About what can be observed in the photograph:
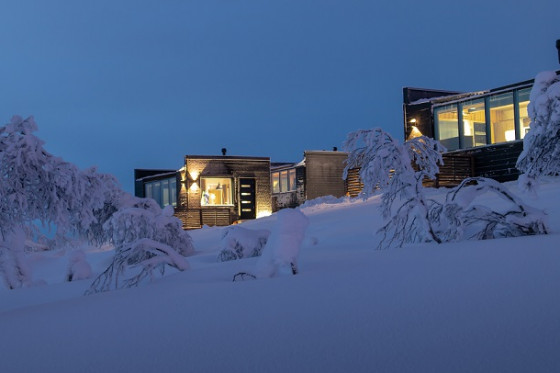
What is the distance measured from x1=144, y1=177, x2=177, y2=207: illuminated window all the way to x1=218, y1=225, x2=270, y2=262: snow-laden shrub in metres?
23.3

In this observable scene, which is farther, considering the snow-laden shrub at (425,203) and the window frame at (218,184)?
the window frame at (218,184)

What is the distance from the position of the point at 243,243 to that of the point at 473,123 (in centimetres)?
1351

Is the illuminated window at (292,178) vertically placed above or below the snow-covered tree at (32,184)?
above

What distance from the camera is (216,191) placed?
3547cm

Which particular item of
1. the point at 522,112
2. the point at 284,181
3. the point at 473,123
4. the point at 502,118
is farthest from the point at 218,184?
the point at 522,112

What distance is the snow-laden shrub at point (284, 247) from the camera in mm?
7008

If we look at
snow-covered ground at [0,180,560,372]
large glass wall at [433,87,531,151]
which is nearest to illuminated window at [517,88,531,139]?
large glass wall at [433,87,531,151]

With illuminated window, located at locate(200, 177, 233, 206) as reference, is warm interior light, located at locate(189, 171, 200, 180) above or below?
above

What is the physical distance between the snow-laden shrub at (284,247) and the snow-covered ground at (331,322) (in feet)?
1.02

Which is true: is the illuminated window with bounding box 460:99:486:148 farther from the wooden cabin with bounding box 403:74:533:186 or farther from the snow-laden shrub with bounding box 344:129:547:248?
the snow-laden shrub with bounding box 344:129:547:248

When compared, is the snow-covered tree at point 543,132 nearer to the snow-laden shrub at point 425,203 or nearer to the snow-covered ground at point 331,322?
the snow-laden shrub at point 425,203

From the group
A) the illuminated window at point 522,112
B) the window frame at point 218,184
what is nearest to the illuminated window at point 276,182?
the window frame at point 218,184

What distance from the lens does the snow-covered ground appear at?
3428mm

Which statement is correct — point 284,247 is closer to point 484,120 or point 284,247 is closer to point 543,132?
point 543,132
